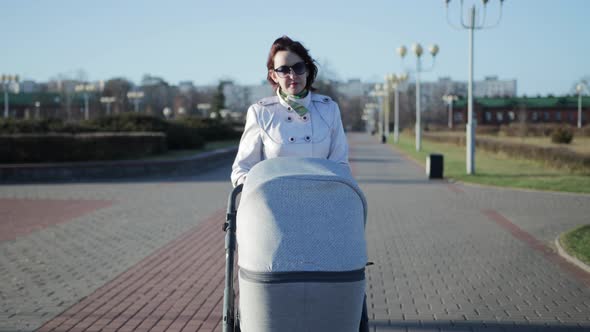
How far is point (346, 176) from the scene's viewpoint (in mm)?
3020

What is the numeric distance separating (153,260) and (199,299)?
2011 millimetres

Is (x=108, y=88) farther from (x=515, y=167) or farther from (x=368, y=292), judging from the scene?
(x=368, y=292)

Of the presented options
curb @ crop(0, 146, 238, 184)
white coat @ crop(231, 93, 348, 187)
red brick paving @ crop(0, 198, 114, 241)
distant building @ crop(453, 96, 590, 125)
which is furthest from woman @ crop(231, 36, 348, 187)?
distant building @ crop(453, 96, 590, 125)

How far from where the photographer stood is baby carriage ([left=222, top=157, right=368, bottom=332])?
2.86m

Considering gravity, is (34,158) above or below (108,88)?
below

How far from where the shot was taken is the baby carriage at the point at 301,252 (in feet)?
9.37

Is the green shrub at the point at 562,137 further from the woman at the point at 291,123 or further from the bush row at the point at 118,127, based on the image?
the woman at the point at 291,123

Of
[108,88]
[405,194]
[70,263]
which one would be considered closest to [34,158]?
[405,194]

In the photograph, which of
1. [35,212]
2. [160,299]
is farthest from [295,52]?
[35,212]

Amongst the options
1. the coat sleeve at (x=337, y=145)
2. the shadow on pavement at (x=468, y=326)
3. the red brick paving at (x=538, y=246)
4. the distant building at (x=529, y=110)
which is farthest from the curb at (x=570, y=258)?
the distant building at (x=529, y=110)

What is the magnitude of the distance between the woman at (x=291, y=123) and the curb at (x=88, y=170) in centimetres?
1669

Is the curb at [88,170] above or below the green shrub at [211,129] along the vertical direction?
below

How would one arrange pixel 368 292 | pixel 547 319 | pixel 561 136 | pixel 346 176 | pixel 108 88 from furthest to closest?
1. pixel 108 88
2. pixel 561 136
3. pixel 368 292
4. pixel 547 319
5. pixel 346 176

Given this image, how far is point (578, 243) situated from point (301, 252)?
6242 millimetres
